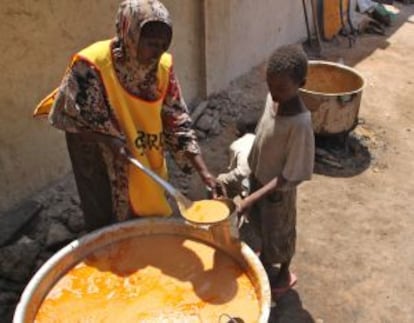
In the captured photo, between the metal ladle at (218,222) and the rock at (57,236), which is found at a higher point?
the metal ladle at (218,222)

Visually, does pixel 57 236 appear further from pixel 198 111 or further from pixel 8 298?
pixel 198 111

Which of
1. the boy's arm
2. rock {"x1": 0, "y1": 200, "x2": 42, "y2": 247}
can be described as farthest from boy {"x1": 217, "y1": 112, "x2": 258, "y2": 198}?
rock {"x1": 0, "y1": 200, "x2": 42, "y2": 247}

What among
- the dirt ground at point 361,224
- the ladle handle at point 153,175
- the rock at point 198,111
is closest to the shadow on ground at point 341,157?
the dirt ground at point 361,224

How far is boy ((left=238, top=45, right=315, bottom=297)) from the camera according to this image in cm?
240

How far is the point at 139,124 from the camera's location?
7.70ft

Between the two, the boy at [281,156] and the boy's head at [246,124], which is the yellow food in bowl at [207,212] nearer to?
the boy at [281,156]

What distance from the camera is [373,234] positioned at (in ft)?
12.9

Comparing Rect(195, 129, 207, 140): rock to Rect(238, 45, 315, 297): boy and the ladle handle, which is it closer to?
Rect(238, 45, 315, 297): boy

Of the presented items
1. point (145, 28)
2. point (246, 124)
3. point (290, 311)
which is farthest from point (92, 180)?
point (246, 124)

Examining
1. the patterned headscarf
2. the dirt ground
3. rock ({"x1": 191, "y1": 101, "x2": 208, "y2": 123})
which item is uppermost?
the patterned headscarf

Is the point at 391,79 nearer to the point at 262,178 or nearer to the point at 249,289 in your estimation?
the point at 262,178

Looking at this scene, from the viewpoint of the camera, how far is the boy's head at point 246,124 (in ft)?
16.2

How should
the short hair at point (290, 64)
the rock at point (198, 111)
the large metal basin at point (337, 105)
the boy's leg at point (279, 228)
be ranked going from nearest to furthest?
the short hair at point (290, 64), the boy's leg at point (279, 228), the large metal basin at point (337, 105), the rock at point (198, 111)

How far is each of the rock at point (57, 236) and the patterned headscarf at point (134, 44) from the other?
1565 millimetres
